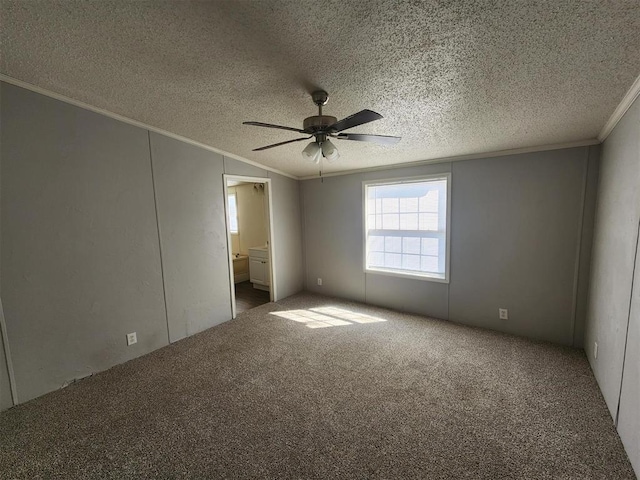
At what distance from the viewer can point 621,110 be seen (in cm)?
189

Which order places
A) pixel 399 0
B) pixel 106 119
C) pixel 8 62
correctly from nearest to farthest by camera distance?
pixel 399 0 < pixel 8 62 < pixel 106 119

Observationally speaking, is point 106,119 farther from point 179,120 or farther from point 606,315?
point 606,315

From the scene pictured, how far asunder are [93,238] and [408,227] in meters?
3.69

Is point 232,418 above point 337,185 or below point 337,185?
below

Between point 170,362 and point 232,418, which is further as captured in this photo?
point 170,362

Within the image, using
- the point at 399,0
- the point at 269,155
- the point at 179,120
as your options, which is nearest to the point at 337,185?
the point at 269,155

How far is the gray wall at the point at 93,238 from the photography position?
2.09 metres

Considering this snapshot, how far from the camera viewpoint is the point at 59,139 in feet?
7.43

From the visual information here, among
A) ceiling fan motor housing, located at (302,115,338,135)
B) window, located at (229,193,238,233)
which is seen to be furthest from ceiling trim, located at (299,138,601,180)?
window, located at (229,193,238,233)

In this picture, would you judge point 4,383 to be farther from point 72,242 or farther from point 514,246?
point 514,246

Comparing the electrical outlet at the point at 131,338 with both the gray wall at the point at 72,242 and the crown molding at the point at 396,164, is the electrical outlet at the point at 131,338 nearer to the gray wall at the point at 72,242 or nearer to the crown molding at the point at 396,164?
the gray wall at the point at 72,242

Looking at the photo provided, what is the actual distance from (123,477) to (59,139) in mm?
2617

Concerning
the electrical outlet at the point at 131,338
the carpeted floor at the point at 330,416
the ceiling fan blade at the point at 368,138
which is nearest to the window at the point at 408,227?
the carpeted floor at the point at 330,416

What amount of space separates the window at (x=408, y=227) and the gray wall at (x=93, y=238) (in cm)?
234
